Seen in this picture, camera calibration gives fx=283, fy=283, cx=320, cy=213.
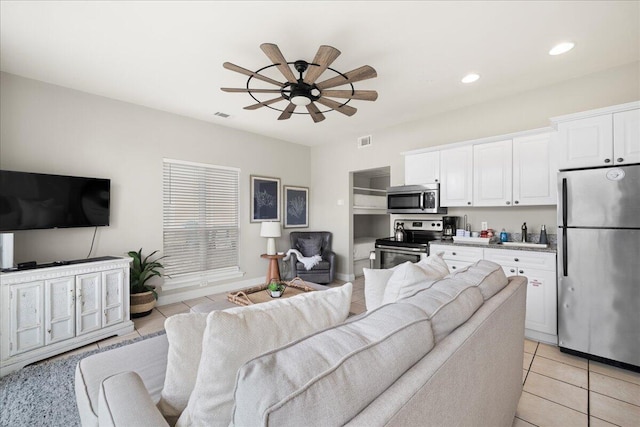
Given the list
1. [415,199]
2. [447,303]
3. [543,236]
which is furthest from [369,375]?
[415,199]

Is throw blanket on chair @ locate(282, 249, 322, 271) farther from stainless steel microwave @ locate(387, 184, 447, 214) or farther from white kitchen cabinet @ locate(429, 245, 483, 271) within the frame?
white kitchen cabinet @ locate(429, 245, 483, 271)

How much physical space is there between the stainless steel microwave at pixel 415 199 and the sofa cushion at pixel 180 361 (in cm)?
352

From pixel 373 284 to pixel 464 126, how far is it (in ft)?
10.5

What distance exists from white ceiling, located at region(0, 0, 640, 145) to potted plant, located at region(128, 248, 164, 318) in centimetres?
209

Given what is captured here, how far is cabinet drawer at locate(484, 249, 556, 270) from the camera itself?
277 cm

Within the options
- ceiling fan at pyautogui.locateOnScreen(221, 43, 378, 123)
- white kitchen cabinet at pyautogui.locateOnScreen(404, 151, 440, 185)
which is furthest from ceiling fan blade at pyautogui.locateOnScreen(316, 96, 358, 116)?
white kitchen cabinet at pyautogui.locateOnScreen(404, 151, 440, 185)

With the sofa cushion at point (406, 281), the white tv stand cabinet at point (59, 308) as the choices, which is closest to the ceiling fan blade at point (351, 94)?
the sofa cushion at point (406, 281)

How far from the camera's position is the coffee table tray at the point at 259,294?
8.63ft

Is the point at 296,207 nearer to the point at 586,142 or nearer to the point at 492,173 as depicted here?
the point at 492,173

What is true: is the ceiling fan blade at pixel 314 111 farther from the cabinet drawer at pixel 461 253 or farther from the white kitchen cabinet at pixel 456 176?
the cabinet drawer at pixel 461 253

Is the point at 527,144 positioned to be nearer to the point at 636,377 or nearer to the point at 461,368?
the point at 636,377

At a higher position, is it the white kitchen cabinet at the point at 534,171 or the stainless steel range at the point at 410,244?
the white kitchen cabinet at the point at 534,171

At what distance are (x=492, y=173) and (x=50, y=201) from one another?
16.2ft

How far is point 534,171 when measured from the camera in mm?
3117
